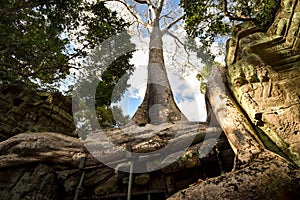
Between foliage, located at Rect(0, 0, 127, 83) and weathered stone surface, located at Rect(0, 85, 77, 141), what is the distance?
0.57m

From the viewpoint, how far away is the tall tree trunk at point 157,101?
19.8 feet

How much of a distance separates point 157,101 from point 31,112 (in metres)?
3.95

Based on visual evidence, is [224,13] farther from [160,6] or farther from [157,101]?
[160,6]

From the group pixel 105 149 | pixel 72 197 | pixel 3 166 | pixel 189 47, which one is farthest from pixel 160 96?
pixel 189 47

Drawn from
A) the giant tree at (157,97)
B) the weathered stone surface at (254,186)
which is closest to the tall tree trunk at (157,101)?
the giant tree at (157,97)

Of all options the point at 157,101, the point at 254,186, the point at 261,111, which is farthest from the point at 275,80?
the point at 157,101

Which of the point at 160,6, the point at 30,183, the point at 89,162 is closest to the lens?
the point at 30,183

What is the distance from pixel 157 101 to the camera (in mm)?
6598

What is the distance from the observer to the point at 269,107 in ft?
10.3

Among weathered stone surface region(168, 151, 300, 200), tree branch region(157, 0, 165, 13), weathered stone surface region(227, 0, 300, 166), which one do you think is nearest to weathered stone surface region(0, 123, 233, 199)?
weathered stone surface region(227, 0, 300, 166)

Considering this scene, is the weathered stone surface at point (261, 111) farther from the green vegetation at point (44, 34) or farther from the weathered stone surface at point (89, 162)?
the green vegetation at point (44, 34)

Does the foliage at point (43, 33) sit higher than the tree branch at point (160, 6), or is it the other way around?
the tree branch at point (160, 6)

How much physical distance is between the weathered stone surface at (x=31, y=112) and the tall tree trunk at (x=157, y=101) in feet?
9.27

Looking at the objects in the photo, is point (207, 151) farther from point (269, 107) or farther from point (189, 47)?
point (189, 47)
